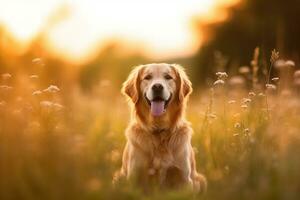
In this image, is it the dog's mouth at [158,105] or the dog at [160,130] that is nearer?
the dog at [160,130]

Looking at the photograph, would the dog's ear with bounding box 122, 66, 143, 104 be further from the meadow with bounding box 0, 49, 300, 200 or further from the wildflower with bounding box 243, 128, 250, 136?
the wildflower with bounding box 243, 128, 250, 136

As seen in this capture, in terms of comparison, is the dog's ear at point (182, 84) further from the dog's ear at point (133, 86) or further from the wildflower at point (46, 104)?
the wildflower at point (46, 104)

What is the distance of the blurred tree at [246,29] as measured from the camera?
23.8m

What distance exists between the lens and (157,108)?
8.13m

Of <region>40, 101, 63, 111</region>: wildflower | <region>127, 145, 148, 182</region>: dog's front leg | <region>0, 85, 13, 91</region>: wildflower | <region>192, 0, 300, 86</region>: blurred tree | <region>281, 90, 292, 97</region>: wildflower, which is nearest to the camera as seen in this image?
<region>40, 101, 63, 111</region>: wildflower

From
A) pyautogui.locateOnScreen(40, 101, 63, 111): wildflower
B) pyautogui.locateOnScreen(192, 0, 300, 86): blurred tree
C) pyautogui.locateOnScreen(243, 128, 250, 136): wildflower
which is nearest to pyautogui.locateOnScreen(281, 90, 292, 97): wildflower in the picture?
pyautogui.locateOnScreen(243, 128, 250, 136): wildflower

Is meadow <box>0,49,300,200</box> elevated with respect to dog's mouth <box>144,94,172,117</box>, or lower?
lower

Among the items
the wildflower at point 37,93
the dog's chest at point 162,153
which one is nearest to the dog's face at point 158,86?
the dog's chest at point 162,153

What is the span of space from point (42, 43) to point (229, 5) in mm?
16290

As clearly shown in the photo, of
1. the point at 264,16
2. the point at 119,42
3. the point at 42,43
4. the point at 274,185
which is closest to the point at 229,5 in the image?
the point at 264,16

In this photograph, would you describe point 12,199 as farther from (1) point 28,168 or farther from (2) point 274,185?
(2) point 274,185

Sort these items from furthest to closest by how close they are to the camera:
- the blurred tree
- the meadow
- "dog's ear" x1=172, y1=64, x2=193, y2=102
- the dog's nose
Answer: the blurred tree < "dog's ear" x1=172, y1=64, x2=193, y2=102 < the dog's nose < the meadow

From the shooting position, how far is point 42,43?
9.53 metres

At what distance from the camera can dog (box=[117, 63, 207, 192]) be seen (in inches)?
309
